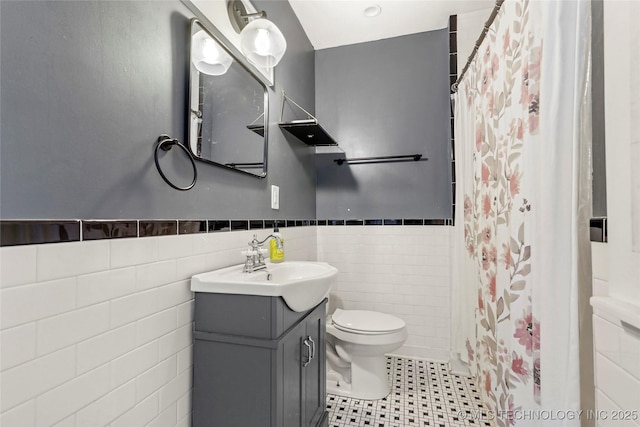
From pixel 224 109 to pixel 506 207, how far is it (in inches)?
51.5

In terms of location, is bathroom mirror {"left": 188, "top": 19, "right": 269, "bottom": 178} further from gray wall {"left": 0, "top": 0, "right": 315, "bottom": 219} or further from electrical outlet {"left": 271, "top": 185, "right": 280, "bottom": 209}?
electrical outlet {"left": 271, "top": 185, "right": 280, "bottom": 209}

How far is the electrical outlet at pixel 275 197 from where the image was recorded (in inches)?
66.1

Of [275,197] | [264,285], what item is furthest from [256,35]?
[264,285]

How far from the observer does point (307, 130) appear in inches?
76.1

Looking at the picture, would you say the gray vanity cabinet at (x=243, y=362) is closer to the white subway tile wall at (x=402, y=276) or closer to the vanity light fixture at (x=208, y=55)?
the vanity light fixture at (x=208, y=55)

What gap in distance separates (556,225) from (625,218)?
0.21 metres

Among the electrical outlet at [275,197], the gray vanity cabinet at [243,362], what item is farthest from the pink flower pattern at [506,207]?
the electrical outlet at [275,197]

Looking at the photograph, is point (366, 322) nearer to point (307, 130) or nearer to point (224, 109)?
point (307, 130)

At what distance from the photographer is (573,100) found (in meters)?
0.82

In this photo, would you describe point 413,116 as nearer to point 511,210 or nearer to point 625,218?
point 511,210

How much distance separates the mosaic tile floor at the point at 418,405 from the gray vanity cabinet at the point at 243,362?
2.36ft

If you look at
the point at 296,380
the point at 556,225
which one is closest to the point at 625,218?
the point at 556,225

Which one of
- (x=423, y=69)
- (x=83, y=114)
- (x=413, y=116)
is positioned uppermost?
(x=423, y=69)

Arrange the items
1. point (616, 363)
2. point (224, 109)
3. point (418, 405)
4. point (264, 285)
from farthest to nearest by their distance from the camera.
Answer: point (418, 405)
point (224, 109)
point (264, 285)
point (616, 363)
